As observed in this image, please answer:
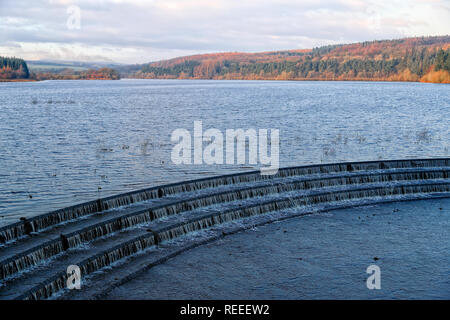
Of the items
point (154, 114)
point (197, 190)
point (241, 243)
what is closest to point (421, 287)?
point (241, 243)

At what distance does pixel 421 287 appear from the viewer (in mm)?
14875

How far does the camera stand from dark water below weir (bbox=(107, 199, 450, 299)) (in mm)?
14702

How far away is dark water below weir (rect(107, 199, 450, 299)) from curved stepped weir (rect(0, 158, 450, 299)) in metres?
1.42

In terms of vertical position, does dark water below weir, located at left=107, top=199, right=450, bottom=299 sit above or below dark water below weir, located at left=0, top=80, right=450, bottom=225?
below

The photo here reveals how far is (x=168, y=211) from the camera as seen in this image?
21891mm

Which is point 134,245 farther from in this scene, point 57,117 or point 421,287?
point 57,117
